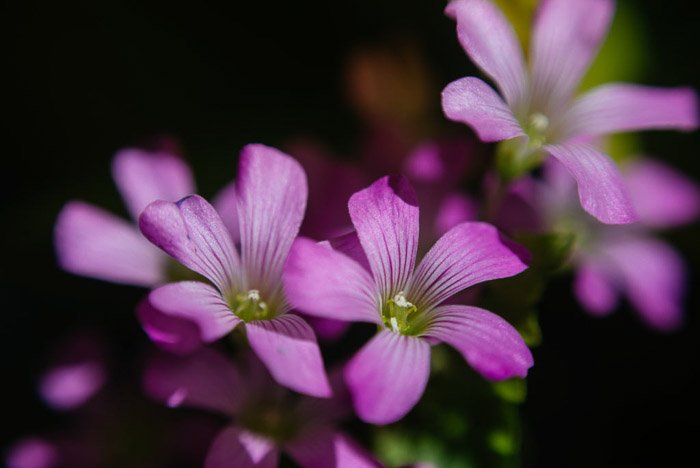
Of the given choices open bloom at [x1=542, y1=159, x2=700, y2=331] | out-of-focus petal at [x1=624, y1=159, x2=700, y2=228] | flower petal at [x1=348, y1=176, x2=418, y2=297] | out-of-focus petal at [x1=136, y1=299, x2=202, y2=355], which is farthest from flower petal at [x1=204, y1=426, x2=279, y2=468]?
out-of-focus petal at [x1=624, y1=159, x2=700, y2=228]

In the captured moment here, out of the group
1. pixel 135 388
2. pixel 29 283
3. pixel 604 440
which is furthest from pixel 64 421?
pixel 604 440

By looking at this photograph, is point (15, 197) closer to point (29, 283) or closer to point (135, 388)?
point (29, 283)

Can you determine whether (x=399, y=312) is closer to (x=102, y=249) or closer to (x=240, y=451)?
(x=240, y=451)

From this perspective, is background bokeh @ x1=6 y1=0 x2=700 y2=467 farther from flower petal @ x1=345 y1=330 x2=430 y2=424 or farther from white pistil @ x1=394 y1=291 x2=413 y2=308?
flower petal @ x1=345 y1=330 x2=430 y2=424

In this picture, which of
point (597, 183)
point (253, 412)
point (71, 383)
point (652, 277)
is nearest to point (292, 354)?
point (253, 412)

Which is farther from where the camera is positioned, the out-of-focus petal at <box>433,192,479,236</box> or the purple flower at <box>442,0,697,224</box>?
the out-of-focus petal at <box>433,192,479,236</box>

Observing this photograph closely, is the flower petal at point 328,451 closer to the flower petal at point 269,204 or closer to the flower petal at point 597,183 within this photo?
the flower petal at point 269,204
